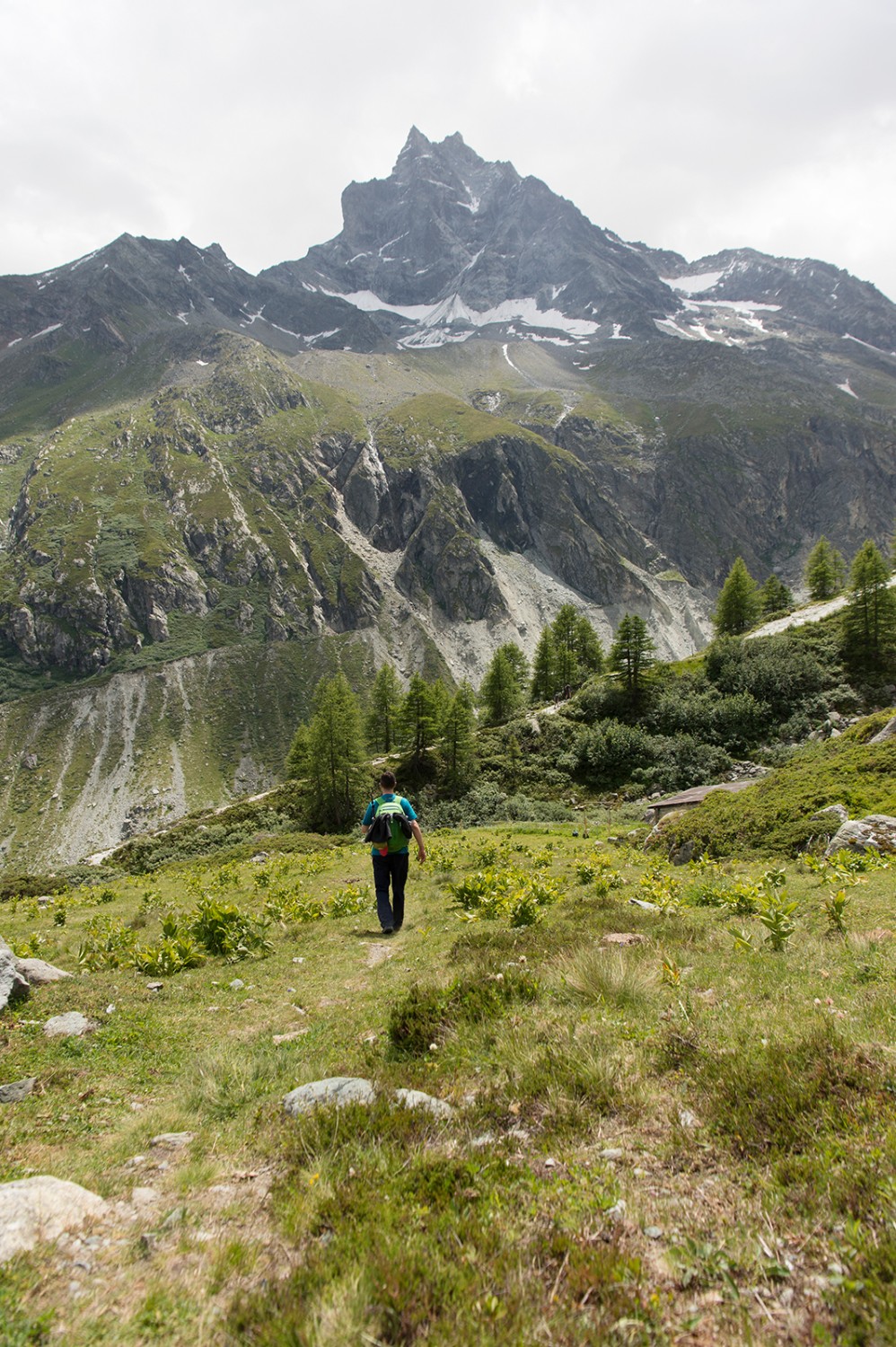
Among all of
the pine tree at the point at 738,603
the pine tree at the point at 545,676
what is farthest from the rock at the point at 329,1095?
the pine tree at the point at 738,603

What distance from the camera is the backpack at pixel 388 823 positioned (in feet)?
39.7

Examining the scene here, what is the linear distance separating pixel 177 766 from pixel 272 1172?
156639 mm

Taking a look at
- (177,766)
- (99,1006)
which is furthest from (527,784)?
(177,766)

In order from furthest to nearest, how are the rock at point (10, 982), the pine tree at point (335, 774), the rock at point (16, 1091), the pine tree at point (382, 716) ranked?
the pine tree at point (382, 716)
the pine tree at point (335, 774)
the rock at point (10, 982)
the rock at point (16, 1091)

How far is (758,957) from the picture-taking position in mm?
7555

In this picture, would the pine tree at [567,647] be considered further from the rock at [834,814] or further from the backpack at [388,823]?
the backpack at [388,823]

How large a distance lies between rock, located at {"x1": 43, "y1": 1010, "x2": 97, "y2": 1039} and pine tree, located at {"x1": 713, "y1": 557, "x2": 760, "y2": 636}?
89.0 metres

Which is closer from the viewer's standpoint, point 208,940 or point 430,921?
point 208,940

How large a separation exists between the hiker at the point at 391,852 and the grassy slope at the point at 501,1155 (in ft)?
12.3

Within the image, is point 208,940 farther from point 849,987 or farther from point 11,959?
point 849,987

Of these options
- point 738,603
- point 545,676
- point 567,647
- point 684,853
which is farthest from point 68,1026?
point 738,603

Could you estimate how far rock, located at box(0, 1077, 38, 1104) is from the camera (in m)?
5.59

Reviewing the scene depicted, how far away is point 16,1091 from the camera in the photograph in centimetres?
566

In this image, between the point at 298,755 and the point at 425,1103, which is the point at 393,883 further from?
the point at 298,755
